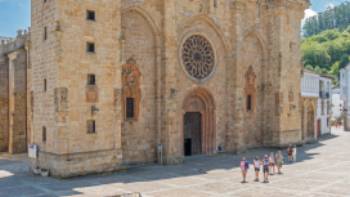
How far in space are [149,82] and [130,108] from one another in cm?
233

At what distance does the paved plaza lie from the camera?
17.0 m

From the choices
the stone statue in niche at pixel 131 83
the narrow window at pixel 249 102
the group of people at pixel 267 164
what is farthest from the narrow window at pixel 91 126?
the narrow window at pixel 249 102

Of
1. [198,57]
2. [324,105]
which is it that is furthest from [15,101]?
[324,105]

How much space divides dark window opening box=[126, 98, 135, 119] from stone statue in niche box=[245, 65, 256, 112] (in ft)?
40.9

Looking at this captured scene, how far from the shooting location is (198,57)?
29.2 metres

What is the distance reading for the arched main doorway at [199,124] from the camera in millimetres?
28938

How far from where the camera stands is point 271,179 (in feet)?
67.8

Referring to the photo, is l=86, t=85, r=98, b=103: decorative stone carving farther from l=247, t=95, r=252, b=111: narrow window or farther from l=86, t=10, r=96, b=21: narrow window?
l=247, t=95, r=252, b=111: narrow window

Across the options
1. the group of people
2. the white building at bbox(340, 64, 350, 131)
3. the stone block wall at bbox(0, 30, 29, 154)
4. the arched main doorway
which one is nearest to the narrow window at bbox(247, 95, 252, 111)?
the arched main doorway

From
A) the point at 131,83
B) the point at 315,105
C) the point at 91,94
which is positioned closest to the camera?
the point at 91,94

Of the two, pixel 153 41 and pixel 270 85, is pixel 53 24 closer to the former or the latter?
pixel 153 41

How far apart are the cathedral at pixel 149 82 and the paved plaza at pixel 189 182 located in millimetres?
1395

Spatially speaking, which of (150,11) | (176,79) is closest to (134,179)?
(176,79)

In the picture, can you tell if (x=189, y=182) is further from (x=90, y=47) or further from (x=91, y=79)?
(x=90, y=47)
